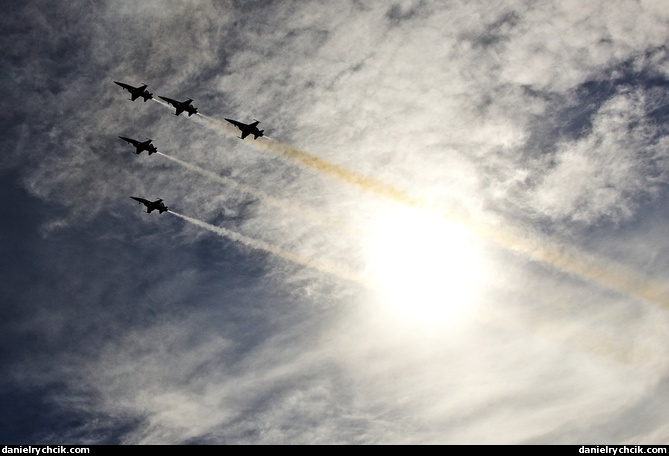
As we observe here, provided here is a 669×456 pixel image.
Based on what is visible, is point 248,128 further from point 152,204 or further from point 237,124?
point 152,204

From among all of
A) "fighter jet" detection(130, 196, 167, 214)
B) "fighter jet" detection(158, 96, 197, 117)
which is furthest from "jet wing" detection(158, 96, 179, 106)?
"fighter jet" detection(130, 196, 167, 214)

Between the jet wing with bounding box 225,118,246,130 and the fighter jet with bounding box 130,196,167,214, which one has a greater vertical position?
the jet wing with bounding box 225,118,246,130

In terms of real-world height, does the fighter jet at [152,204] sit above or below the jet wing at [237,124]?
below

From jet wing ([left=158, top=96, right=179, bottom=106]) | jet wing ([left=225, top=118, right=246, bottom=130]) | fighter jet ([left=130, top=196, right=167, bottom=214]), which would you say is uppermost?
jet wing ([left=158, top=96, right=179, bottom=106])

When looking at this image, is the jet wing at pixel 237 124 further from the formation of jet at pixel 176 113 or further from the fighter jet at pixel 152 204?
the fighter jet at pixel 152 204

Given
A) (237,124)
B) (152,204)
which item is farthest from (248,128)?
(152,204)

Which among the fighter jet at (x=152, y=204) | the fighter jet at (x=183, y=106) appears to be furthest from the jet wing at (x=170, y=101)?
the fighter jet at (x=152, y=204)

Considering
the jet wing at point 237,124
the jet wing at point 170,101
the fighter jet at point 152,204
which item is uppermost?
the jet wing at point 170,101

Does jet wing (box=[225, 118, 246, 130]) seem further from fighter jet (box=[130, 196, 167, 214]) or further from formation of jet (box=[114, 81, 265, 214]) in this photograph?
fighter jet (box=[130, 196, 167, 214])
